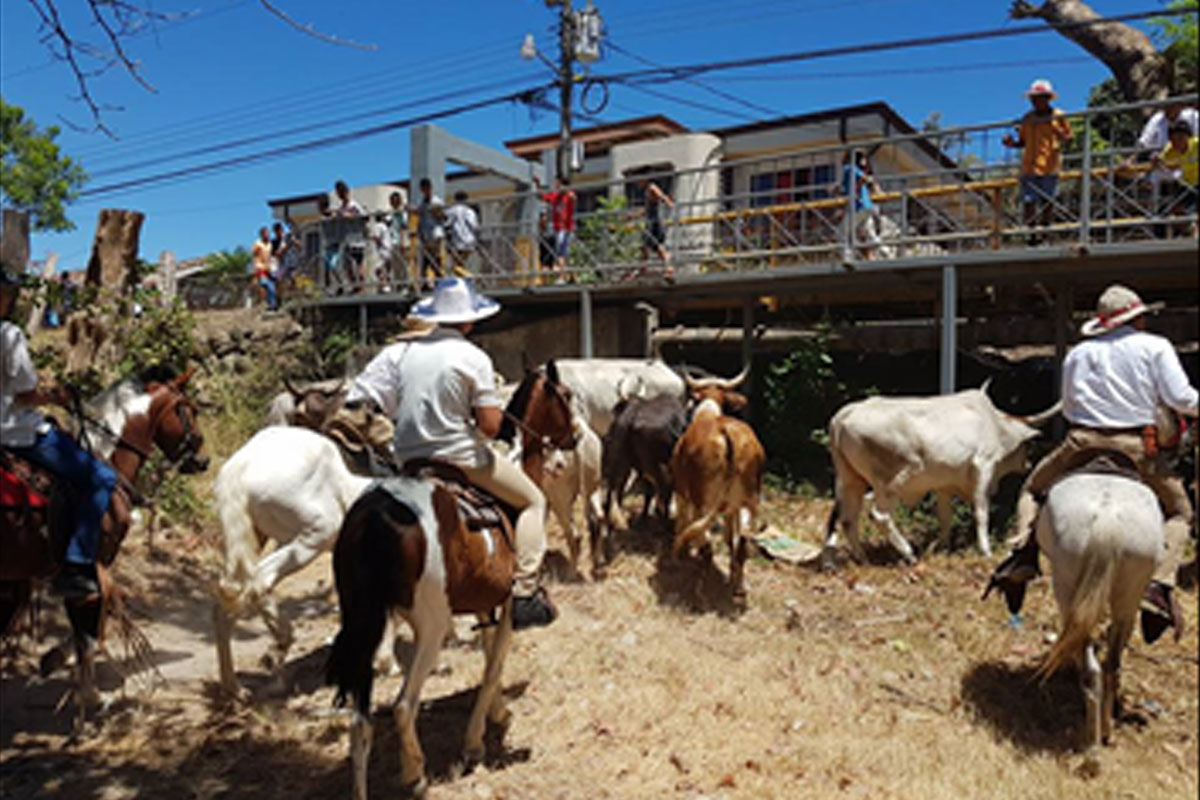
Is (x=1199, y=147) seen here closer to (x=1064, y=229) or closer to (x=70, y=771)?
(x=70, y=771)

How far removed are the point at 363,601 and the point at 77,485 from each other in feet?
6.69

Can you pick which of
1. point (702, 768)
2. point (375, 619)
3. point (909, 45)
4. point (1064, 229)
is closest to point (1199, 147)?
point (375, 619)

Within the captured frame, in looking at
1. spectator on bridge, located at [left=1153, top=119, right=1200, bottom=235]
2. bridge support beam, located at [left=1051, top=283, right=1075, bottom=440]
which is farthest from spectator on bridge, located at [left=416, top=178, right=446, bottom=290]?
spectator on bridge, located at [left=1153, top=119, right=1200, bottom=235]

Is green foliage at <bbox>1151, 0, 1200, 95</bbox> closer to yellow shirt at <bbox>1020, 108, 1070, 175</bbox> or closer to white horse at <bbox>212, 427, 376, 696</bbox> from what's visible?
yellow shirt at <bbox>1020, 108, 1070, 175</bbox>

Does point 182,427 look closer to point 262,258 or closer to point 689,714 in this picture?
point 689,714

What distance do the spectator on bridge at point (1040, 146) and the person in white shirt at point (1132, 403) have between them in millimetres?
3549

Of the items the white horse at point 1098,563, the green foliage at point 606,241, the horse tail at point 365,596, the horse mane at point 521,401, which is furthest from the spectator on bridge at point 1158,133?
the horse tail at point 365,596

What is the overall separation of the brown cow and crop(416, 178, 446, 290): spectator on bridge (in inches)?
309

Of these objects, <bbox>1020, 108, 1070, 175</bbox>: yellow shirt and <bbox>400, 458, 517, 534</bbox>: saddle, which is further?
<bbox>1020, 108, 1070, 175</bbox>: yellow shirt

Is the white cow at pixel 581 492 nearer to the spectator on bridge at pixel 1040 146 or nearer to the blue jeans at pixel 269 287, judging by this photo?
the spectator on bridge at pixel 1040 146

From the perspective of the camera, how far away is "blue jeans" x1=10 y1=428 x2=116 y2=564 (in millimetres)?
4906

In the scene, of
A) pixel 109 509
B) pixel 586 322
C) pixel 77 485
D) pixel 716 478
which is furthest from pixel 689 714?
pixel 586 322

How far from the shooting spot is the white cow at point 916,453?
8586 millimetres

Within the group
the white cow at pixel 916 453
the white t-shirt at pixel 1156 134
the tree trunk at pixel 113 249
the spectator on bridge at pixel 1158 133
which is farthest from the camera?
the tree trunk at pixel 113 249
